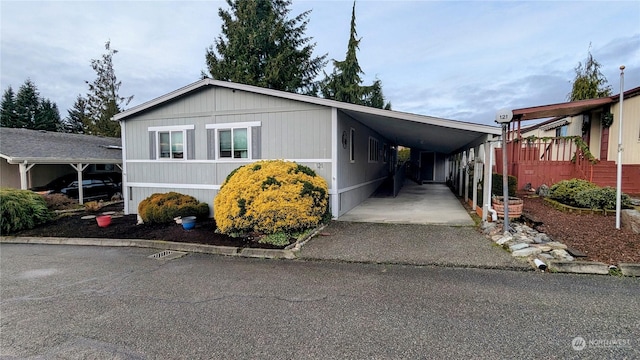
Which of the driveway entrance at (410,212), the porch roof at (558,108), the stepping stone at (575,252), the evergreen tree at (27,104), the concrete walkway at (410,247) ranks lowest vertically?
the concrete walkway at (410,247)

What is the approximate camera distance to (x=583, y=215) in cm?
773

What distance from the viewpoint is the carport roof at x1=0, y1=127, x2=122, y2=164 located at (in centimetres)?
1290

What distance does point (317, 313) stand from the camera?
3420 mm

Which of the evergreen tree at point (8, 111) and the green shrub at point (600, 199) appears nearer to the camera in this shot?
the green shrub at point (600, 199)

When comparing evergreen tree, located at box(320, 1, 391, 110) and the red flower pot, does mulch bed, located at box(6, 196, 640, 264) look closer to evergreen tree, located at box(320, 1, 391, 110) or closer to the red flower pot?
the red flower pot

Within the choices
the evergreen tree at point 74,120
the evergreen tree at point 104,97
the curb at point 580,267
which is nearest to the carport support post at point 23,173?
the curb at point 580,267

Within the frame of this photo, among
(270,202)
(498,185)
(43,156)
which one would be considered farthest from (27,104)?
(498,185)

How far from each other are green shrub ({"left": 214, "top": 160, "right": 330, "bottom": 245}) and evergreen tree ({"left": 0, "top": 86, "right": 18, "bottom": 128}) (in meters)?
41.1

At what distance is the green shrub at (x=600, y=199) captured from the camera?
25.1ft

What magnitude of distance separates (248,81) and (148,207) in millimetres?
13833

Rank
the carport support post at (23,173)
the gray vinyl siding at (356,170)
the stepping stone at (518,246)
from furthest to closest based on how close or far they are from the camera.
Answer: the carport support post at (23,173)
the gray vinyl siding at (356,170)
the stepping stone at (518,246)

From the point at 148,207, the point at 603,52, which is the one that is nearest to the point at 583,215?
the point at 148,207

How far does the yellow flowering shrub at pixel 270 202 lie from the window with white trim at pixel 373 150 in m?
6.07

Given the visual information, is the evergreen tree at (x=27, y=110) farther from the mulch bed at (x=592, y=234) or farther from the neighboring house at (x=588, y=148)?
the mulch bed at (x=592, y=234)
